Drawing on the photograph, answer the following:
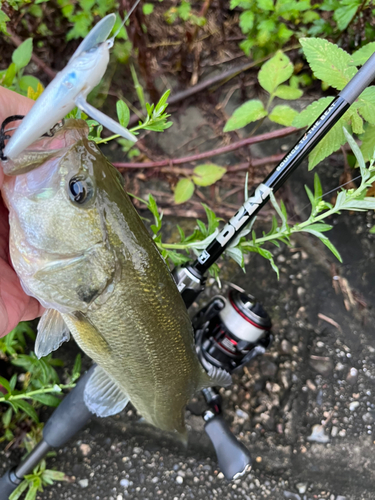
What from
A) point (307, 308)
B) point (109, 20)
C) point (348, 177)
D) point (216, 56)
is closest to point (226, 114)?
point (216, 56)

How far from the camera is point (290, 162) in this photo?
129 cm

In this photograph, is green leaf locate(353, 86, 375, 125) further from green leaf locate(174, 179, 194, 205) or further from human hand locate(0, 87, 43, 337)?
human hand locate(0, 87, 43, 337)

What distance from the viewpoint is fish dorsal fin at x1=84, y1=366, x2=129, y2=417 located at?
1.60 meters

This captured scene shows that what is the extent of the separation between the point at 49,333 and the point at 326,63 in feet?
5.02

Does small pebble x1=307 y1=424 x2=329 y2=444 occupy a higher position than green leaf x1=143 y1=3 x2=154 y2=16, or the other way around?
green leaf x1=143 y1=3 x2=154 y2=16

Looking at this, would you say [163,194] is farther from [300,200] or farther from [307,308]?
[307,308]

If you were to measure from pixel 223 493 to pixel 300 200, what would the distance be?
1949 mm

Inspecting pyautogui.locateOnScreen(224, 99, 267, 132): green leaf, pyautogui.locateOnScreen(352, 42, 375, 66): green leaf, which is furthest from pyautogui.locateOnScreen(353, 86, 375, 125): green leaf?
pyautogui.locateOnScreen(224, 99, 267, 132): green leaf

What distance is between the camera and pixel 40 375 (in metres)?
1.92

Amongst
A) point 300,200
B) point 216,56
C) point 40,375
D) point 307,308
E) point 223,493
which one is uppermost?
point 216,56

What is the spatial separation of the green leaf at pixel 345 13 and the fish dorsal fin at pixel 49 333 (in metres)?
2.21

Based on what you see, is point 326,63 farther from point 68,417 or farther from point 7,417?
point 7,417

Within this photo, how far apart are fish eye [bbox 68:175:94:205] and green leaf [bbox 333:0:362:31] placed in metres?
1.91

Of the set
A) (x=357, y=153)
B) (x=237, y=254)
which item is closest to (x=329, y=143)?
(x=357, y=153)
